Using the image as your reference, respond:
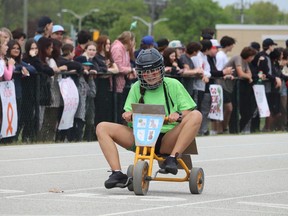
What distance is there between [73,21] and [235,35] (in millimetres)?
→ 83686

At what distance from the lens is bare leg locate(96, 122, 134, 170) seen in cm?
1223

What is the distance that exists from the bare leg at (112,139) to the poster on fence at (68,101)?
26.9 ft

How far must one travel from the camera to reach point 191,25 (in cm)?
17150

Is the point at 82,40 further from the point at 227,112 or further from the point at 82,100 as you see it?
the point at 227,112

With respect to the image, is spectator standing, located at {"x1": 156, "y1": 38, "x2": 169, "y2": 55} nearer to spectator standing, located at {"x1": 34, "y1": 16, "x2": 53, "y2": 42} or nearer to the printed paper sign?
spectator standing, located at {"x1": 34, "y1": 16, "x2": 53, "y2": 42}

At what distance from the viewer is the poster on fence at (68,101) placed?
20.6m

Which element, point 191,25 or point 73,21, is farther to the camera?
point 191,25

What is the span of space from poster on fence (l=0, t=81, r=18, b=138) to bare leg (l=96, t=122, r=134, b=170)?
22.2ft

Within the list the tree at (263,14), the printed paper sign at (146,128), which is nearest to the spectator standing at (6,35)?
the printed paper sign at (146,128)

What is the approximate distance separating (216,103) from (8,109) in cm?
708

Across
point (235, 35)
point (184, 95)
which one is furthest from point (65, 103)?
point (235, 35)

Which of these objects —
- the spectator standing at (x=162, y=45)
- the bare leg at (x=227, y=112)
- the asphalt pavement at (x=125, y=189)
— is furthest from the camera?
the bare leg at (x=227, y=112)

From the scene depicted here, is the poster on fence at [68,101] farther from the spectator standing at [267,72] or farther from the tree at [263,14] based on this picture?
the tree at [263,14]

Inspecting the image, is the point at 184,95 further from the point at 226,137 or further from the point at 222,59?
the point at 222,59
